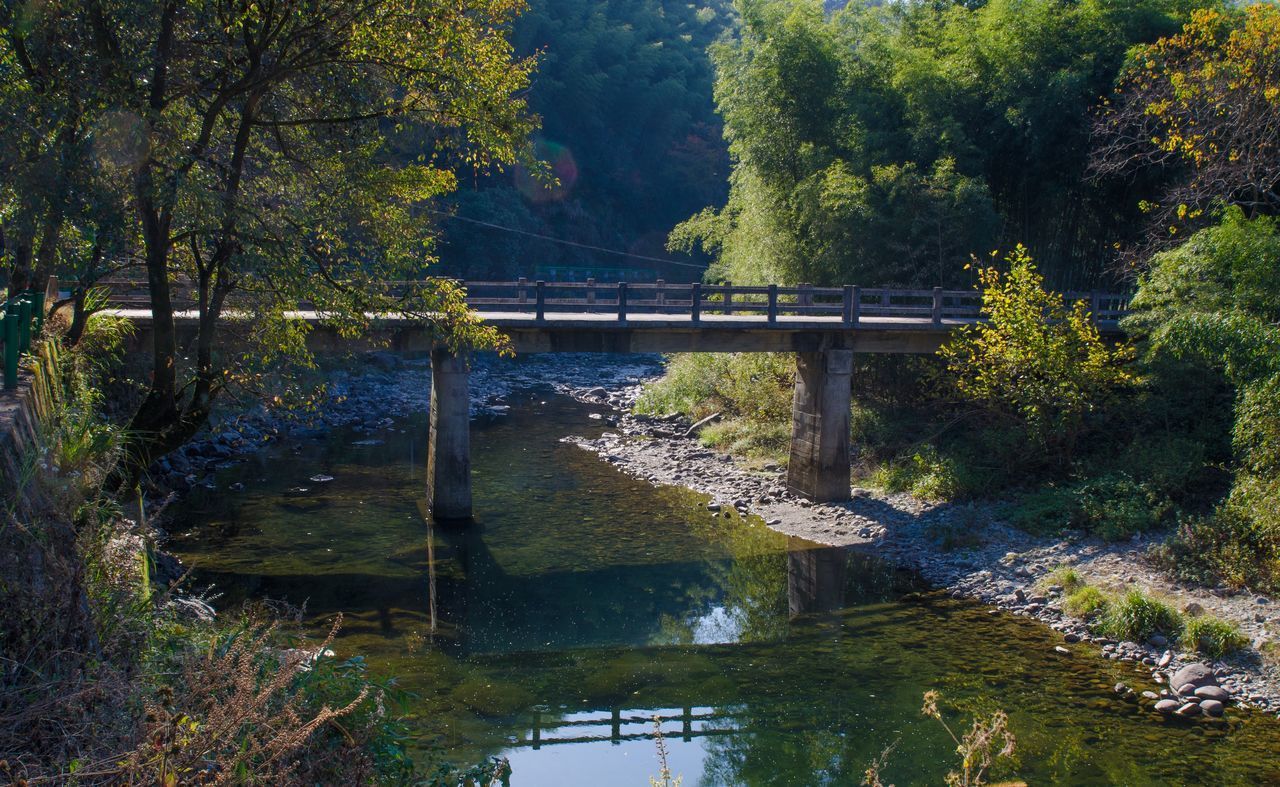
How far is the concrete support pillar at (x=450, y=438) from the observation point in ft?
54.0

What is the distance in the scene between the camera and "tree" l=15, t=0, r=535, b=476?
7660 millimetres

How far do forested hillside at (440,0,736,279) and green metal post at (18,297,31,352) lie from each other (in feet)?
157

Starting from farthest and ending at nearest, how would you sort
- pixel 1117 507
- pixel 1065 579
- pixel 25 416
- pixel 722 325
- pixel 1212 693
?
pixel 722 325, pixel 1117 507, pixel 1065 579, pixel 1212 693, pixel 25 416

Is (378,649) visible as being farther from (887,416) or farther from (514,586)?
(887,416)

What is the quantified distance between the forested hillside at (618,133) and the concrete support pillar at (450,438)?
39.0 meters

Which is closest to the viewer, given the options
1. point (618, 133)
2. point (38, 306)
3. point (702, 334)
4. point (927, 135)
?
point (38, 306)

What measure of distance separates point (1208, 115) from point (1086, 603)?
819 cm

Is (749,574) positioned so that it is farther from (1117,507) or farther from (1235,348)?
(1235,348)

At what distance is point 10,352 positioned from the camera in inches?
262

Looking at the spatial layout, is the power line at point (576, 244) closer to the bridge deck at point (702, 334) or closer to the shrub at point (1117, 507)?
the bridge deck at point (702, 334)

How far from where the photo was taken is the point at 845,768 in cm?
883

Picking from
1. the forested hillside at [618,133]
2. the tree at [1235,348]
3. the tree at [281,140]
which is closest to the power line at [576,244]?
the forested hillside at [618,133]

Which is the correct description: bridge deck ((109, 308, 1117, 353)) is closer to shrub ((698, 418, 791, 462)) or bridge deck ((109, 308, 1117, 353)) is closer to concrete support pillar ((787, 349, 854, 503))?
concrete support pillar ((787, 349, 854, 503))

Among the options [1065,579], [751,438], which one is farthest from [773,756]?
[751,438]
